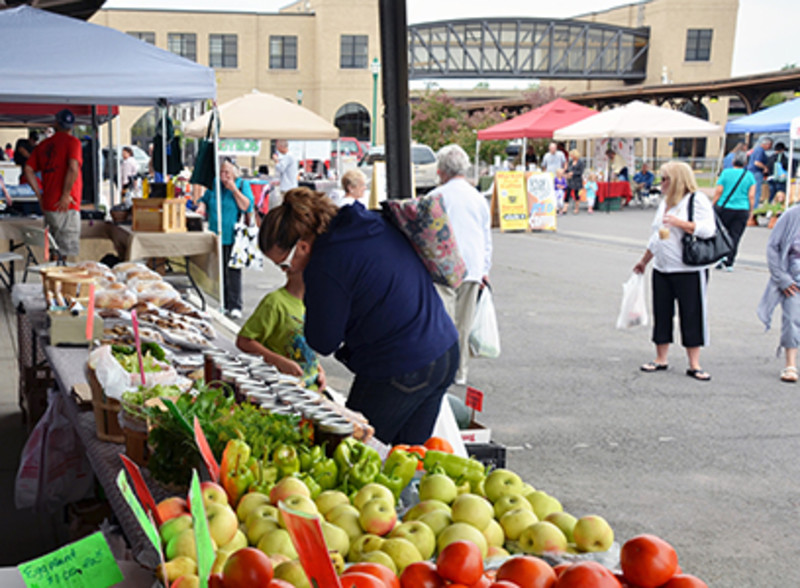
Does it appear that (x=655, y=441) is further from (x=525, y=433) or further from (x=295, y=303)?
(x=295, y=303)

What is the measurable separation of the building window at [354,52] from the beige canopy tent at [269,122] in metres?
35.5

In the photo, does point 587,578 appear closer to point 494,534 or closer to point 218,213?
point 494,534

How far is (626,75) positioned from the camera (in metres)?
55.0

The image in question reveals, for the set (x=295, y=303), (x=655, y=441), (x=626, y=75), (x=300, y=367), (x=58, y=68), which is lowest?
(x=655, y=441)

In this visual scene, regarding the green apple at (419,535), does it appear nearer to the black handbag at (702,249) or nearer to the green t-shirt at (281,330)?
the green t-shirt at (281,330)

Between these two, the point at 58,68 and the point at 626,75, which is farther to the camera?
the point at 626,75

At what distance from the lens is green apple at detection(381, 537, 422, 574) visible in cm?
189

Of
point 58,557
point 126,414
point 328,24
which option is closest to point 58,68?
point 126,414

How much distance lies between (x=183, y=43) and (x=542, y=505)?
52.7m

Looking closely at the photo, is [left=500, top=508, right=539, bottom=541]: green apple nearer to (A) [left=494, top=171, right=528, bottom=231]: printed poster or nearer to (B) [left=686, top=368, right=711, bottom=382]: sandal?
(B) [left=686, top=368, right=711, bottom=382]: sandal

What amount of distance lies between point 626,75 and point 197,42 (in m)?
27.0

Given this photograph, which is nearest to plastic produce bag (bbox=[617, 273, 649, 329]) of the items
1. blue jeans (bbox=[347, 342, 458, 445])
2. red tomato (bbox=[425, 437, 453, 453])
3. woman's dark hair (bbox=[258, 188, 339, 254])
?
blue jeans (bbox=[347, 342, 458, 445])

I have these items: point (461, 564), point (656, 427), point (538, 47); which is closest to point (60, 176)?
point (656, 427)

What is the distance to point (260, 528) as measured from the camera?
1.98 meters
